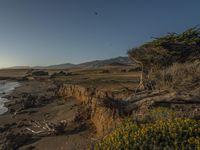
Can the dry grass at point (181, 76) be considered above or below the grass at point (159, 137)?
above

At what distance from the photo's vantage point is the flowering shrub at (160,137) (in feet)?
23.0

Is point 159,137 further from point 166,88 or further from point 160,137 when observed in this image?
point 166,88

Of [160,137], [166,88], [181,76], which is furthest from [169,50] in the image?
[160,137]

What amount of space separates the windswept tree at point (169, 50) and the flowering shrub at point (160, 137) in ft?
28.2

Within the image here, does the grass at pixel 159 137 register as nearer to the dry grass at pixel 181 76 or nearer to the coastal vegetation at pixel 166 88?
the coastal vegetation at pixel 166 88

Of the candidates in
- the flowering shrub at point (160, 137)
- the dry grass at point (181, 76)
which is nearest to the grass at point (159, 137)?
the flowering shrub at point (160, 137)

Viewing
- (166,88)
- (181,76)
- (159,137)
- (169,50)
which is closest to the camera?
(159,137)

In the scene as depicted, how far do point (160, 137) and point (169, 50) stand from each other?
31.1ft

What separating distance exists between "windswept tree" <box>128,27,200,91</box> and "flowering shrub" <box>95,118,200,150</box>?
8.59m

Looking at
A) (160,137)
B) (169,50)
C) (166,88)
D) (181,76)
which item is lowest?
(160,137)

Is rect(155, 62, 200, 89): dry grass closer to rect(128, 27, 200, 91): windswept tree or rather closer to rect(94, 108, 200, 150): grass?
rect(128, 27, 200, 91): windswept tree

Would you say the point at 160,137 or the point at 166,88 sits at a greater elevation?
the point at 166,88

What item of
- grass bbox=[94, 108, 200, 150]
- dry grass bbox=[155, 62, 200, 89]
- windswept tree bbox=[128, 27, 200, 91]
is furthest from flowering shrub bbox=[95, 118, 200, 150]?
windswept tree bbox=[128, 27, 200, 91]

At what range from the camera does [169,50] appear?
52.4ft
